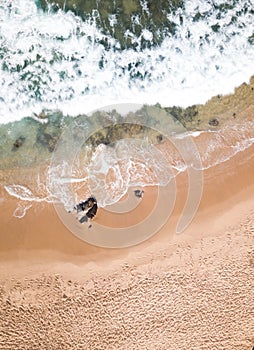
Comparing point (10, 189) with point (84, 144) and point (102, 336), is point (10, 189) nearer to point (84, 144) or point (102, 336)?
point (84, 144)

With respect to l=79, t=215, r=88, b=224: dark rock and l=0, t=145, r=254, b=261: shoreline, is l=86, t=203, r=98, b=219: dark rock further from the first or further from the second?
l=0, t=145, r=254, b=261: shoreline

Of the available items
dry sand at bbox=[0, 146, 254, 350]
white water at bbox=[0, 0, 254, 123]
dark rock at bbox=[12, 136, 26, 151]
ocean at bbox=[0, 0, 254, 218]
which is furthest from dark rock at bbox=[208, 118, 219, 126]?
dark rock at bbox=[12, 136, 26, 151]

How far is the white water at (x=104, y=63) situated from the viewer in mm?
12719

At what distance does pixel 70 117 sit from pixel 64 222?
9.33ft

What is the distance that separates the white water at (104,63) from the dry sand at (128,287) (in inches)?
111

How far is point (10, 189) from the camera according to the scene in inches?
489

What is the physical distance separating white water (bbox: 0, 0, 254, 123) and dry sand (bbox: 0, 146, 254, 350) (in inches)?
111

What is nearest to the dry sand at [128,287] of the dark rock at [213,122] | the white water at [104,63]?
the dark rock at [213,122]

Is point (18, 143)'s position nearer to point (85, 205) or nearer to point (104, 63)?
point (85, 205)

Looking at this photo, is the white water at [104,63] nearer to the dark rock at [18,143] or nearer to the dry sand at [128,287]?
the dark rock at [18,143]

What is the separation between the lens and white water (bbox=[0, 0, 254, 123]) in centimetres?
1272

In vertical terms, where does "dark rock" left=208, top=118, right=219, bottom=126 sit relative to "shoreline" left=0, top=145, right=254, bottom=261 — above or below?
above

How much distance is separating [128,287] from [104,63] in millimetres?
6087

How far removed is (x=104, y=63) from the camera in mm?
12875
